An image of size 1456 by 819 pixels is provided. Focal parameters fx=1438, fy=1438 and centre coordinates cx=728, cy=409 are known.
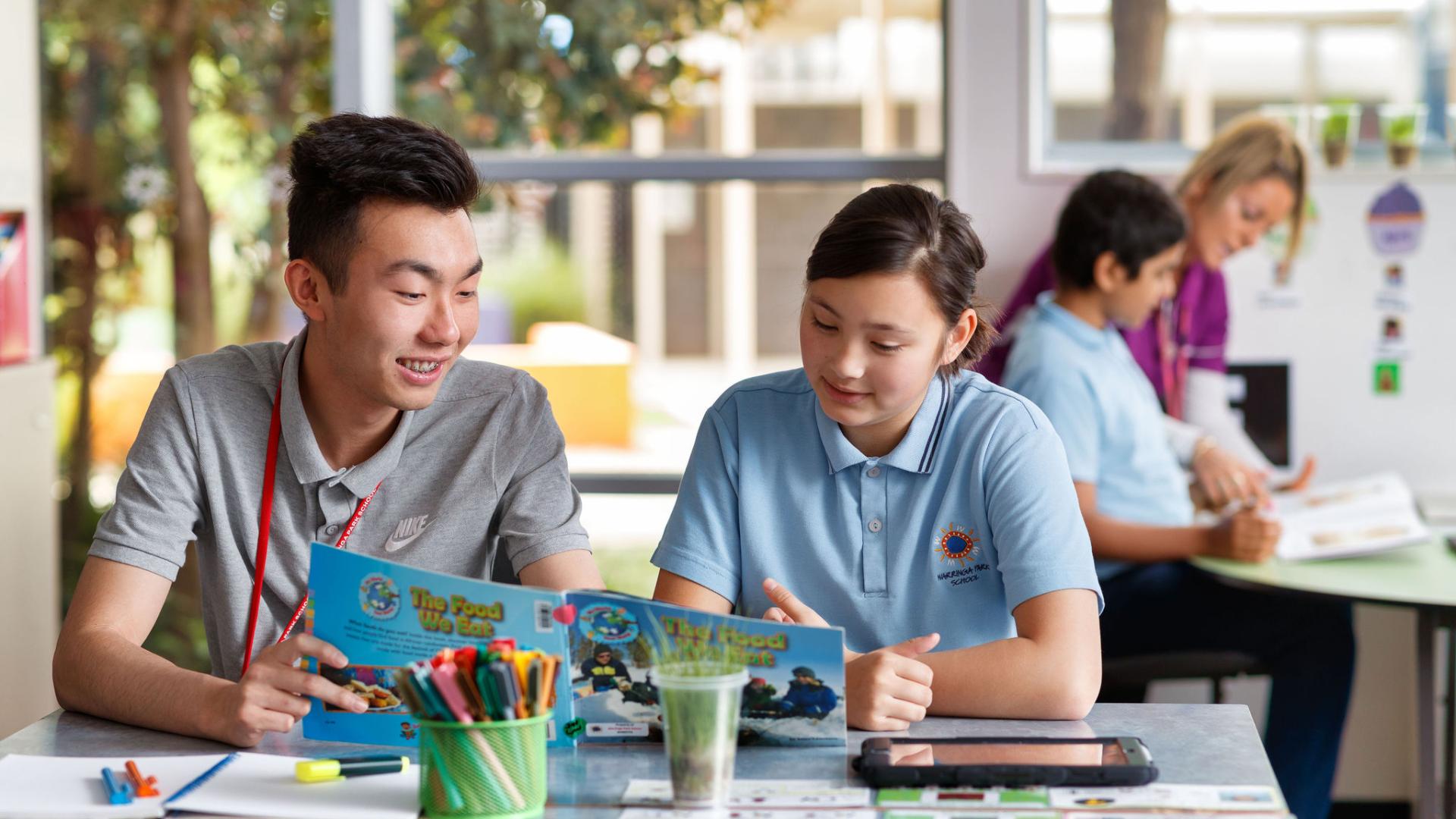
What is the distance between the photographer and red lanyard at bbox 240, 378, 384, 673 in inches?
66.4

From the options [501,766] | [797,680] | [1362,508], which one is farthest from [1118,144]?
[501,766]

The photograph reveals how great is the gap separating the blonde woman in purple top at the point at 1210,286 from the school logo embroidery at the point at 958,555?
55.7 inches

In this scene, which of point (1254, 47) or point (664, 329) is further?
point (664, 329)

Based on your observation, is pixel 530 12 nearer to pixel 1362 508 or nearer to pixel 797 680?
pixel 1362 508

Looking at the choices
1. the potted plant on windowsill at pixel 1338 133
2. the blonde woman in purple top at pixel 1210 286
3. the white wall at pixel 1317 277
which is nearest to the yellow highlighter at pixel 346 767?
the blonde woman in purple top at pixel 1210 286

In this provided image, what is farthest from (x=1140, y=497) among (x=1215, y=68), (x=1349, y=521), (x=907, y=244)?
(x=907, y=244)

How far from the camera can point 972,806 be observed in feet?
3.93

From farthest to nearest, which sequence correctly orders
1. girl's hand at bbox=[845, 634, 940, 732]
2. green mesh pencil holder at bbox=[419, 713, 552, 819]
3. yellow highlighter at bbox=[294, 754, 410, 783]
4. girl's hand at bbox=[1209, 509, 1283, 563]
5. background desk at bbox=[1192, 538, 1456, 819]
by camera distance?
1. girl's hand at bbox=[1209, 509, 1283, 563]
2. background desk at bbox=[1192, 538, 1456, 819]
3. girl's hand at bbox=[845, 634, 940, 732]
4. yellow highlighter at bbox=[294, 754, 410, 783]
5. green mesh pencil holder at bbox=[419, 713, 552, 819]

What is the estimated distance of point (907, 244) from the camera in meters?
1.66

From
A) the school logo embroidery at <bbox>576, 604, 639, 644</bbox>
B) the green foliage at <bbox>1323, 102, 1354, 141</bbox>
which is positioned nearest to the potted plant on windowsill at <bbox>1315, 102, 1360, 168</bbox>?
the green foliage at <bbox>1323, 102, 1354, 141</bbox>

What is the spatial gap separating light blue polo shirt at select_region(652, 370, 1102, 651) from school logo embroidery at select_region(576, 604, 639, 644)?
0.40 metres

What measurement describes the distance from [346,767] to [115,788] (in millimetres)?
195

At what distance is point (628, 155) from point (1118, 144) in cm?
114

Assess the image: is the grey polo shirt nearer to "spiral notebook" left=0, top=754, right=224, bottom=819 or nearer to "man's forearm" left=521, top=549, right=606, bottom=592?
"man's forearm" left=521, top=549, right=606, bottom=592
